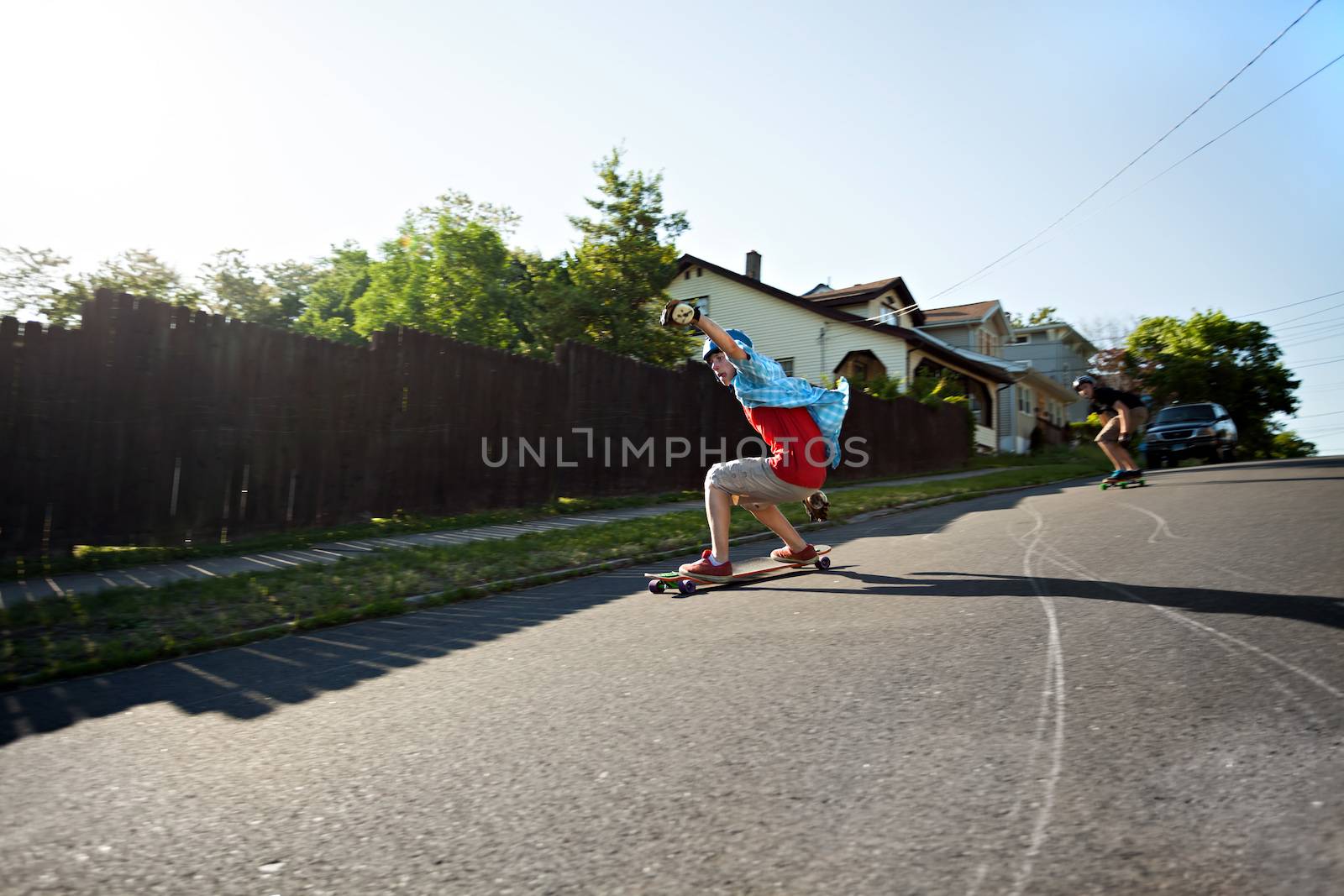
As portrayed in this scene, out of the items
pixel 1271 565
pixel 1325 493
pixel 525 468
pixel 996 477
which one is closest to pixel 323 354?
pixel 525 468

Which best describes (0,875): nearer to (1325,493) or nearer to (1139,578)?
(1139,578)

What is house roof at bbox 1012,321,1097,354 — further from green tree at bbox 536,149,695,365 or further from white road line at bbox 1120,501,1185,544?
white road line at bbox 1120,501,1185,544

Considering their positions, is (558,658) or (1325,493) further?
(1325,493)

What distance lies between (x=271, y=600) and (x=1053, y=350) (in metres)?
63.4

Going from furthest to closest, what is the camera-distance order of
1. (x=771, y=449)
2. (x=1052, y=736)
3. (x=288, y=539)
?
(x=288, y=539)
(x=771, y=449)
(x=1052, y=736)

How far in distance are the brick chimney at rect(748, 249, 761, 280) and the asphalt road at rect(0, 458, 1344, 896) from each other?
3722cm

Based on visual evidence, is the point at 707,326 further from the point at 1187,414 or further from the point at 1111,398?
the point at 1187,414

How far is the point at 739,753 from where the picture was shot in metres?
3.02

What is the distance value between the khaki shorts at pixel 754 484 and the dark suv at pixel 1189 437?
19.9m

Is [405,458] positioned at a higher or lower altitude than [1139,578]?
higher

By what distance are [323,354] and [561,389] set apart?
4.13 metres

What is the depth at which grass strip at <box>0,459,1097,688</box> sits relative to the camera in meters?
5.04

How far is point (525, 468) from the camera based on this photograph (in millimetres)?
12648

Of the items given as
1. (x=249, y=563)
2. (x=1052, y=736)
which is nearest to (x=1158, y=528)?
(x=1052, y=736)
